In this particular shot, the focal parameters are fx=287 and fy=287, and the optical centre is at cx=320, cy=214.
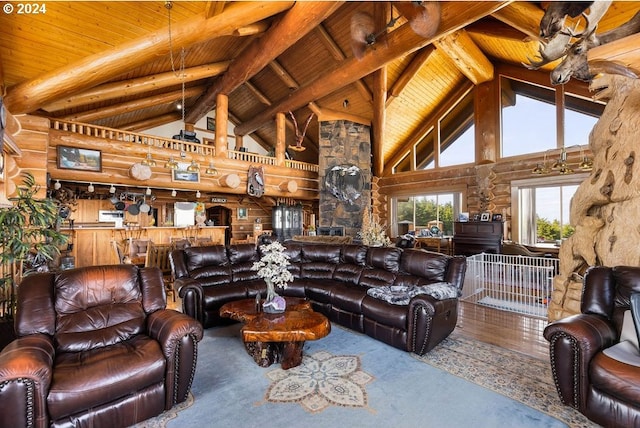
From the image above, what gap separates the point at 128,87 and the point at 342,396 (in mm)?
7569

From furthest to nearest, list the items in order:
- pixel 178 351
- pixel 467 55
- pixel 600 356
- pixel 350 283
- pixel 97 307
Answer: pixel 467 55
pixel 350 283
pixel 97 307
pixel 178 351
pixel 600 356

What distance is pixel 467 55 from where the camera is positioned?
7.52m

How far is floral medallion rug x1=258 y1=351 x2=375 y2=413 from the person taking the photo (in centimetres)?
236

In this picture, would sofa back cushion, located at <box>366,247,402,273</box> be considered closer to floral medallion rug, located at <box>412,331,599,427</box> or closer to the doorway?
floral medallion rug, located at <box>412,331,599,427</box>

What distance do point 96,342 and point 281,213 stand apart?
8851 millimetres

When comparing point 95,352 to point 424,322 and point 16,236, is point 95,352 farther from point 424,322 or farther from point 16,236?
point 424,322

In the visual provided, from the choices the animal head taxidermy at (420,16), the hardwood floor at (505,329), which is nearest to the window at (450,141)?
the animal head taxidermy at (420,16)

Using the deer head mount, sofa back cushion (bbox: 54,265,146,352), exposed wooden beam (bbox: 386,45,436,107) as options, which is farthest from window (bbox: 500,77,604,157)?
sofa back cushion (bbox: 54,265,146,352)

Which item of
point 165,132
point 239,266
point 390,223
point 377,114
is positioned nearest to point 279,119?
point 377,114

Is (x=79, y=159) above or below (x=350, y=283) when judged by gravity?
above

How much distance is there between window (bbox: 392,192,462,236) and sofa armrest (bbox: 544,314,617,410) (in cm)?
749

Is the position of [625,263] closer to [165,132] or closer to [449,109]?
[449,109]

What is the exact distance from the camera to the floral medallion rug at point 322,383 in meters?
2.36

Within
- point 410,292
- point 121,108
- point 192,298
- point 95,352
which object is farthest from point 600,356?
point 121,108
